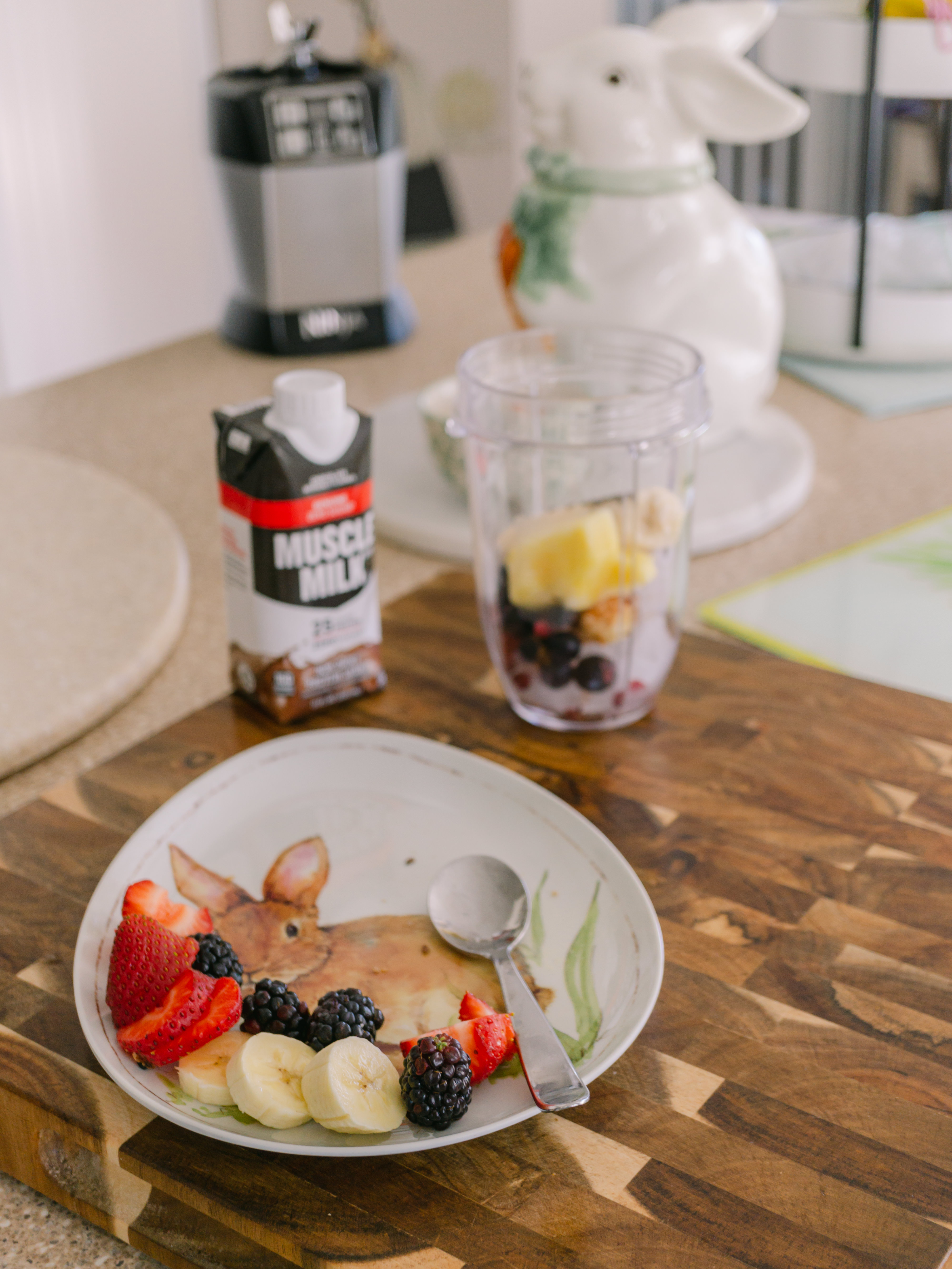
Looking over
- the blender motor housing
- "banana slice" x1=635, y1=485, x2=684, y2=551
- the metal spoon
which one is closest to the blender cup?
"banana slice" x1=635, y1=485, x2=684, y2=551

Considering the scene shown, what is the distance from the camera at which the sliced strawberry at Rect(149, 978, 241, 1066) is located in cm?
51

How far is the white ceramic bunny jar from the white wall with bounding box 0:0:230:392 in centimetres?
170

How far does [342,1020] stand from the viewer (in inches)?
20.2

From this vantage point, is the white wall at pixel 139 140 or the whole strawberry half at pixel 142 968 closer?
the whole strawberry half at pixel 142 968

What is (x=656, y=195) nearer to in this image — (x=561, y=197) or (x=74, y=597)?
(x=561, y=197)

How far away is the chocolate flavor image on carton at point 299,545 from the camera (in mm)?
705

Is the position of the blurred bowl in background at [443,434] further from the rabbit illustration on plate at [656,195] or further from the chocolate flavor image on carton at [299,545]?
the chocolate flavor image on carton at [299,545]

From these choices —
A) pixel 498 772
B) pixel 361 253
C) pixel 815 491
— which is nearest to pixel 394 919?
pixel 498 772

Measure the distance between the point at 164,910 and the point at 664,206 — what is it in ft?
2.25

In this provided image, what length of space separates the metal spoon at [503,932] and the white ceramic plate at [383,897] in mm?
10

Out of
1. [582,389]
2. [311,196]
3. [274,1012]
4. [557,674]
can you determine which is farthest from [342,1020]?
[311,196]

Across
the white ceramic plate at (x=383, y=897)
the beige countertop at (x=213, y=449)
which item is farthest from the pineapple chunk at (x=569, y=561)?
the beige countertop at (x=213, y=449)

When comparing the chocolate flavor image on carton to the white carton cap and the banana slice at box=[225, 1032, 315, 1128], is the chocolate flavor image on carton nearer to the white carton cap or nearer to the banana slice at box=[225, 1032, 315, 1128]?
the white carton cap

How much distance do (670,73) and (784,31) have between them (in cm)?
28
